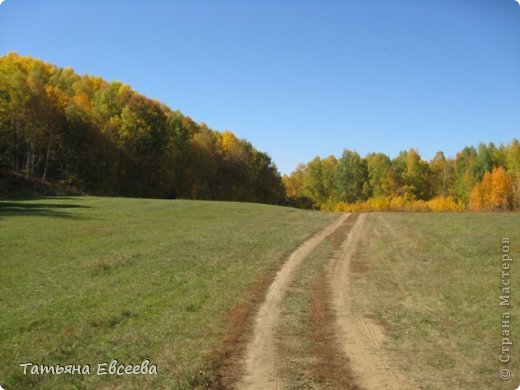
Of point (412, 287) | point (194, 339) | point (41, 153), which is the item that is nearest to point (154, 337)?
point (194, 339)

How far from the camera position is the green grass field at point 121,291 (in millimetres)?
10922

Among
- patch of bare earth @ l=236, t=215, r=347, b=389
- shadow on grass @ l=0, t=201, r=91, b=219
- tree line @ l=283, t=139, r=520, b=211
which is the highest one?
tree line @ l=283, t=139, r=520, b=211

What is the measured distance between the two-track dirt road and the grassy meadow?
42cm

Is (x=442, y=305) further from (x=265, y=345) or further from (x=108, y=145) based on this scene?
(x=108, y=145)

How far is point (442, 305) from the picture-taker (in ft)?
51.1

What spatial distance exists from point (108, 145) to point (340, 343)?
87.2 metres

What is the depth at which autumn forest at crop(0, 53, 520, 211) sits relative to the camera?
260 feet

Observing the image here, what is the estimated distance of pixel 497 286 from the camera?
1775cm

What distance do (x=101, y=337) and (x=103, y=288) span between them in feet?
18.4

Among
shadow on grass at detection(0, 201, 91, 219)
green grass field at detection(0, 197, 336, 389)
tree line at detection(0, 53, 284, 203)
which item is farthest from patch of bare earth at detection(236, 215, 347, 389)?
tree line at detection(0, 53, 284, 203)

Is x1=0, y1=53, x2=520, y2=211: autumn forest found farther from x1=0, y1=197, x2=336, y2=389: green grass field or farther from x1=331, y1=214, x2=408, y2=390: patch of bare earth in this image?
x1=331, y1=214, x2=408, y2=390: patch of bare earth

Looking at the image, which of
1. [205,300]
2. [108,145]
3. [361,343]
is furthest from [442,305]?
[108,145]

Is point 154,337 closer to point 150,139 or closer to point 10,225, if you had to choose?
point 10,225

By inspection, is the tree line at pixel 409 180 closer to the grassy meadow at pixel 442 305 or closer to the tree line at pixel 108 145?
the tree line at pixel 108 145
